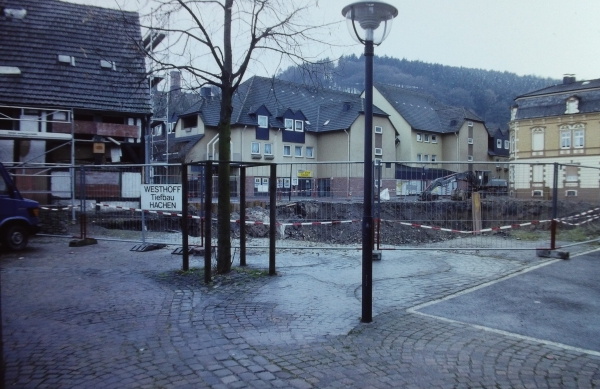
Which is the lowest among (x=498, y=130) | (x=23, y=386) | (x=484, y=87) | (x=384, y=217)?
(x=23, y=386)

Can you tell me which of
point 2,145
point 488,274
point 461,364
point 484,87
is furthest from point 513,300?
point 484,87

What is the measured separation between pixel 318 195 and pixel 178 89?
4.33m

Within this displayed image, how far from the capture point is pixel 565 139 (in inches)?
1887

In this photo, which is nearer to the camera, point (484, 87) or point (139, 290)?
point (139, 290)

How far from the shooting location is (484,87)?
109 m

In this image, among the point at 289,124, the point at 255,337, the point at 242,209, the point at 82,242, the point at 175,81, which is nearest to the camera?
the point at 255,337

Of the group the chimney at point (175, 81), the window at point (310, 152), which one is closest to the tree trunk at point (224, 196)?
the chimney at point (175, 81)

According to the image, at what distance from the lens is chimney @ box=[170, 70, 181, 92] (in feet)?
29.4

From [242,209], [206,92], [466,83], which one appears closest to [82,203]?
[206,92]

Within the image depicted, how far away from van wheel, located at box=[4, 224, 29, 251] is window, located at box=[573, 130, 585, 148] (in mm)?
49622

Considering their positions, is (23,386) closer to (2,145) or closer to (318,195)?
(318,195)

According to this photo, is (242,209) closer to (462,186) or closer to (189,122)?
(462,186)

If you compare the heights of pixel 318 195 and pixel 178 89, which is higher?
pixel 178 89

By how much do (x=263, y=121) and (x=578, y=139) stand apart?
31.5 metres
